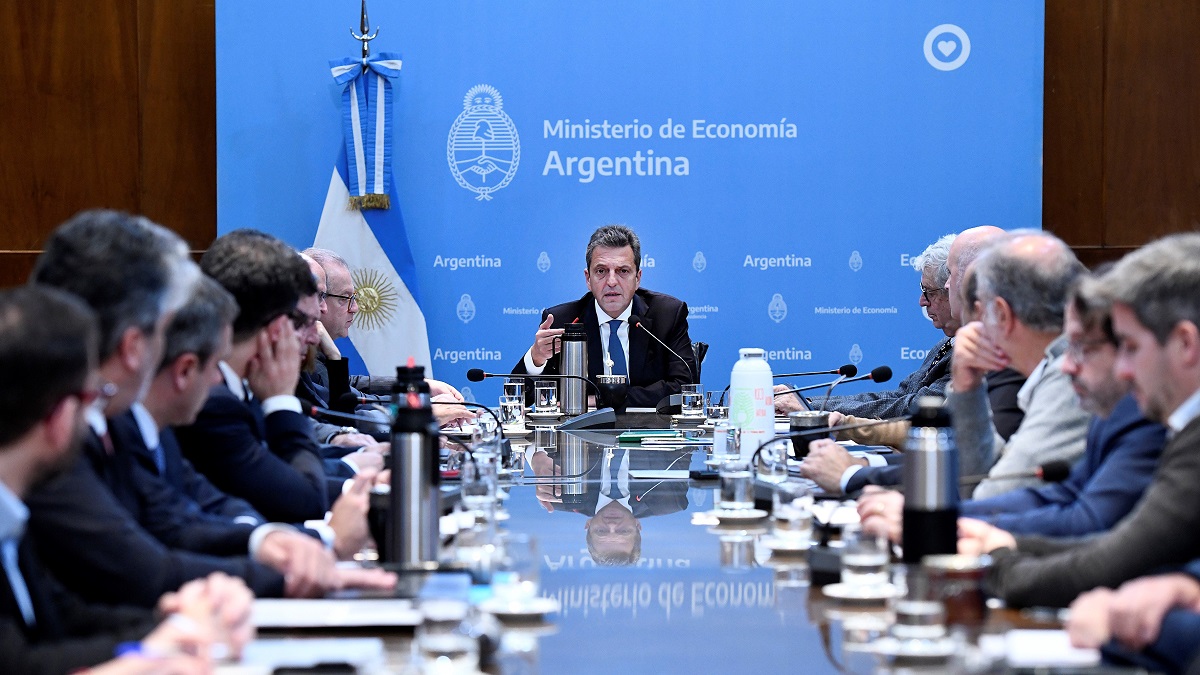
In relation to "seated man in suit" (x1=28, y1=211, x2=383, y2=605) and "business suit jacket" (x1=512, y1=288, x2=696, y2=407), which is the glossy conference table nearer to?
"seated man in suit" (x1=28, y1=211, x2=383, y2=605)

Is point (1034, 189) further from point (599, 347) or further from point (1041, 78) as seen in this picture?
point (599, 347)

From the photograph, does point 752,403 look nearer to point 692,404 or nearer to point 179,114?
point 692,404

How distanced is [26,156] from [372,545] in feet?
18.6

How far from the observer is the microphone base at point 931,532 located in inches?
77.2

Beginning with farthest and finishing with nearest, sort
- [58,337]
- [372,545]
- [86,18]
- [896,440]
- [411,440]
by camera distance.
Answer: [86,18]
[896,440]
[372,545]
[411,440]
[58,337]

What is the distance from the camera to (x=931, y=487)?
6.42 ft

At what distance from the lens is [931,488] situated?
1958mm

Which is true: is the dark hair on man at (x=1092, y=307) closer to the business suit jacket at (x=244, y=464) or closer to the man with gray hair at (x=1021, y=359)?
the man with gray hair at (x=1021, y=359)

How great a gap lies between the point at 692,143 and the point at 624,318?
951 mm

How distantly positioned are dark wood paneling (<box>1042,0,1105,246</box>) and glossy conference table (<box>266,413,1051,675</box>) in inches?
190

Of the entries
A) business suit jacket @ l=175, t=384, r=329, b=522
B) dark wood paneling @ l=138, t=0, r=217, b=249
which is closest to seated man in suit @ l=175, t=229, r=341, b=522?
business suit jacket @ l=175, t=384, r=329, b=522

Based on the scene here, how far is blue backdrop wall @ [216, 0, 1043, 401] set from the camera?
626 cm

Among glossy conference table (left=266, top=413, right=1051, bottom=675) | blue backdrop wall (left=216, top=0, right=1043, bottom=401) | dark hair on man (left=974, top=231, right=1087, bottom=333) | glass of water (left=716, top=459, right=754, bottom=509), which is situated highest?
blue backdrop wall (left=216, top=0, right=1043, bottom=401)

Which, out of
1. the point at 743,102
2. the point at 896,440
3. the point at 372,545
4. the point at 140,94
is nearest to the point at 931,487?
the point at 372,545
